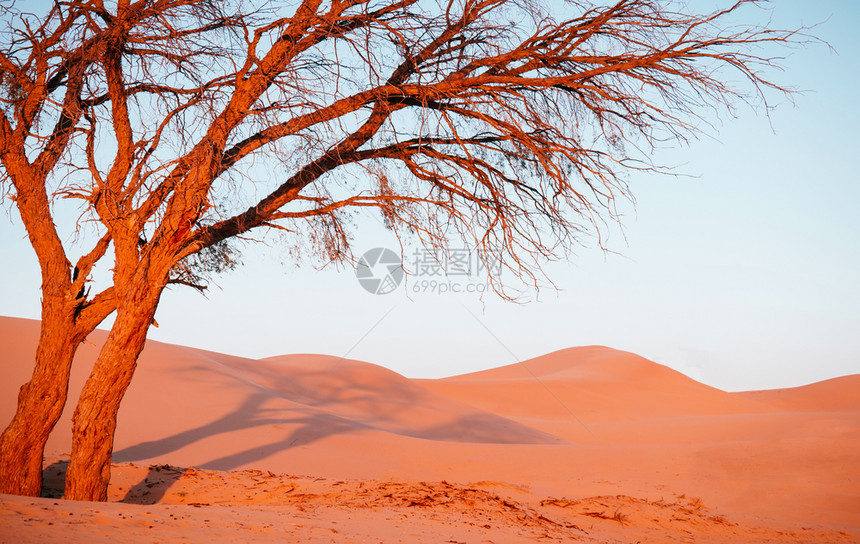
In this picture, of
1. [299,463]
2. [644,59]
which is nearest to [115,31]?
[644,59]

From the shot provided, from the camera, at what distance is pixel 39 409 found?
5762 millimetres

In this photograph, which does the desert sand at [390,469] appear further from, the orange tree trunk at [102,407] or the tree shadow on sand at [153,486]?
the orange tree trunk at [102,407]

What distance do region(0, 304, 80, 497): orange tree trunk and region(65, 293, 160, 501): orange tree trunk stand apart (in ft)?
1.85

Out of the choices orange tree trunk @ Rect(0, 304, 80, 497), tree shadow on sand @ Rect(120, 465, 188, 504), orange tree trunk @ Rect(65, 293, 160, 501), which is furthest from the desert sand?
orange tree trunk @ Rect(0, 304, 80, 497)

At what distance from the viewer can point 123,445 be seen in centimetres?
1234

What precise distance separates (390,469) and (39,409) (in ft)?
24.3

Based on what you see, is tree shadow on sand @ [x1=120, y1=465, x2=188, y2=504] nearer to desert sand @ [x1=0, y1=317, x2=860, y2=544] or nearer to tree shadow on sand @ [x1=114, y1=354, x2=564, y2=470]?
desert sand @ [x1=0, y1=317, x2=860, y2=544]

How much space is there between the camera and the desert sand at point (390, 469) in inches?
180

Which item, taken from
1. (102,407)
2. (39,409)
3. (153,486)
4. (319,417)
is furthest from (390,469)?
(102,407)

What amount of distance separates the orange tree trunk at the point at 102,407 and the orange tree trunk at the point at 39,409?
56cm

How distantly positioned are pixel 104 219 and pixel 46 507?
2.73 m

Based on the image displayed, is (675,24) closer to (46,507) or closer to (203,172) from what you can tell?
(203,172)

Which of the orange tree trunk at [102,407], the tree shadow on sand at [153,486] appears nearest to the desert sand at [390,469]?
the tree shadow on sand at [153,486]

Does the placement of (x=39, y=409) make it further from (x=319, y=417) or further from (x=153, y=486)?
(x=319, y=417)
